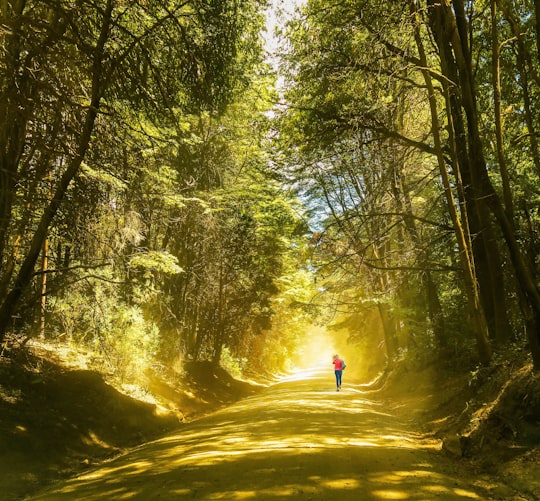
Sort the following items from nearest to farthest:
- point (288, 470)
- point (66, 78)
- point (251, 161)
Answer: point (66, 78) → point (288, 470) → point (251, 161)

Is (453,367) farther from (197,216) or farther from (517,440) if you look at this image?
(197,216)

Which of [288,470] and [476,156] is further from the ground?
[476,156]

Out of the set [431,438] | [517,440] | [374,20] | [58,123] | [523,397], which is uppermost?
[374,20]

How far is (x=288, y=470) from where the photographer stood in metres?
4.98

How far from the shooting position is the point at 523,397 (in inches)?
238

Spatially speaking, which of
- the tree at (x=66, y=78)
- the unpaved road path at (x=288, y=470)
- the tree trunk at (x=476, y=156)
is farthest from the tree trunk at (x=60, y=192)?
the tree trunk at (x=476, y=156)

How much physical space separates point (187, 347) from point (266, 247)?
7.10 meters

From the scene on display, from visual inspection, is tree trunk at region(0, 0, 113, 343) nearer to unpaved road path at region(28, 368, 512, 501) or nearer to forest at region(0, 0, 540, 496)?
forest at region(0, 0, 540, 496)

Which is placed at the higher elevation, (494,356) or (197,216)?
(197,216)

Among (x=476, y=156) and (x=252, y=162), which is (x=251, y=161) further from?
(x=476, y=156)

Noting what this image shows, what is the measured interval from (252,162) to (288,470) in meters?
16.2

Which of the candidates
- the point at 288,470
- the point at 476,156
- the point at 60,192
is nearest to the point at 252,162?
the point at 476,156

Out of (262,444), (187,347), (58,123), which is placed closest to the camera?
(58,123)

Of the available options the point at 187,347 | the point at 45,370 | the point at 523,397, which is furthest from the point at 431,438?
→ the point at 187,347
